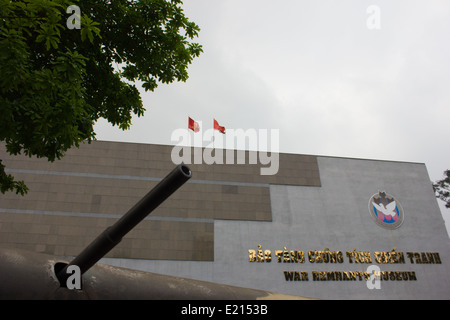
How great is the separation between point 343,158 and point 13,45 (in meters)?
27.0

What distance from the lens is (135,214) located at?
2580mm

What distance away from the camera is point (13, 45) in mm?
4422

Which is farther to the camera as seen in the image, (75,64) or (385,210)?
(385,210)

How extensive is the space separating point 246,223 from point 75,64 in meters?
20.0

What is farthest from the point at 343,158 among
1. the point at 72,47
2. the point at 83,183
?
the point at 72,47

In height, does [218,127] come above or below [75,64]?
above

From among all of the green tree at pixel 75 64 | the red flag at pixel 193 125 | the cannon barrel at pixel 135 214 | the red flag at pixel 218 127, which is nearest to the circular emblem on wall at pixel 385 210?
the red flag at pixel 218 127

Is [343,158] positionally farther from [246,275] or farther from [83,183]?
[83,183]

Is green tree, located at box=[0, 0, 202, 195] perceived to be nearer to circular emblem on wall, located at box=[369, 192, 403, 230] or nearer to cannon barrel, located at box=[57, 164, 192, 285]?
cannon barrel, located at box=[57, 164, 192, 285]

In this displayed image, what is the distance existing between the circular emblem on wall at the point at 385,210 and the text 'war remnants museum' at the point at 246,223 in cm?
9

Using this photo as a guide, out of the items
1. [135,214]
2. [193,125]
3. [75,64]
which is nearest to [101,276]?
[135,214]

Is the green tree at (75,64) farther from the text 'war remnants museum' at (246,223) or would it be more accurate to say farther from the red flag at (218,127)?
the red flag at (218,127)

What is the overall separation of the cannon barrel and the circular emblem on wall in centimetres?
2648

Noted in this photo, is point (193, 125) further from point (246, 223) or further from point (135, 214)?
point (135, 214)
